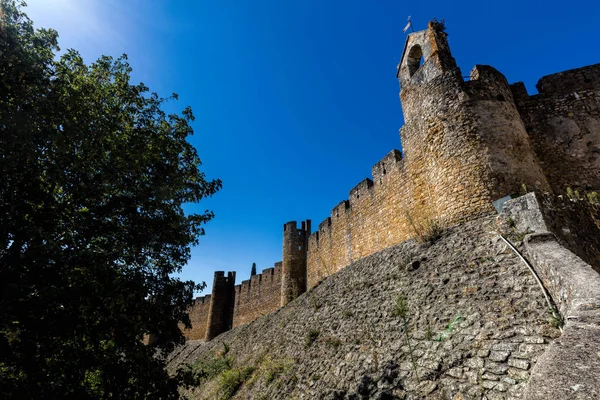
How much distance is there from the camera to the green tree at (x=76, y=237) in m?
4.09

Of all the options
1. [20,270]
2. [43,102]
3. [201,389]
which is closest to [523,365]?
[20,270]

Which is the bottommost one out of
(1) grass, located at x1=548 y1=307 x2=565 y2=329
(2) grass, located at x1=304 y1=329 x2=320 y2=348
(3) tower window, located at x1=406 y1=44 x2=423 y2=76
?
(2) grass, located at x1=304 y1=329 x2=320 y2=348

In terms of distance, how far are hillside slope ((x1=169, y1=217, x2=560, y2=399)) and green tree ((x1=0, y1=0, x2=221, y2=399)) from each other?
1895mm

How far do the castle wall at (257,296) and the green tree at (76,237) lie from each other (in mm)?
17197

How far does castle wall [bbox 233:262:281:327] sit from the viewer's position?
22.5 metres

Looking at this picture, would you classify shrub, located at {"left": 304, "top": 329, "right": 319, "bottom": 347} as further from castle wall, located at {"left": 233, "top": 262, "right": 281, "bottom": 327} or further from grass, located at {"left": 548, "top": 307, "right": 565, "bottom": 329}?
castle wall, located at {"left": 233, "top": 262, "right": 281, "bottom": 327}

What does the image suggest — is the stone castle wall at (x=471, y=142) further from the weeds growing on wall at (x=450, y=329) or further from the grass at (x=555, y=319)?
the grass at (x=555, y=319)

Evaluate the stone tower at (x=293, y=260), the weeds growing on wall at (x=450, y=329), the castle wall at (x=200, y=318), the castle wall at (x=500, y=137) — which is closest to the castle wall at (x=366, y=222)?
the stone tower at (x=293, y=260)

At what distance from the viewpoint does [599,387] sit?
1.95 meters

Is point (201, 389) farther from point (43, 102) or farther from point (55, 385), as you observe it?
point (43, 102)

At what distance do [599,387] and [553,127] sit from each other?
9825 millimetres

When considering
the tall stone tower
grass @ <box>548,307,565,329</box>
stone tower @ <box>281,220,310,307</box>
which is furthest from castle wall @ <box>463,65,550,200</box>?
stone tower @ <box>281,220,310,307</box>

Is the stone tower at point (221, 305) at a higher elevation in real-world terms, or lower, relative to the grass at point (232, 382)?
higher

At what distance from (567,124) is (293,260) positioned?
15.4 metres
